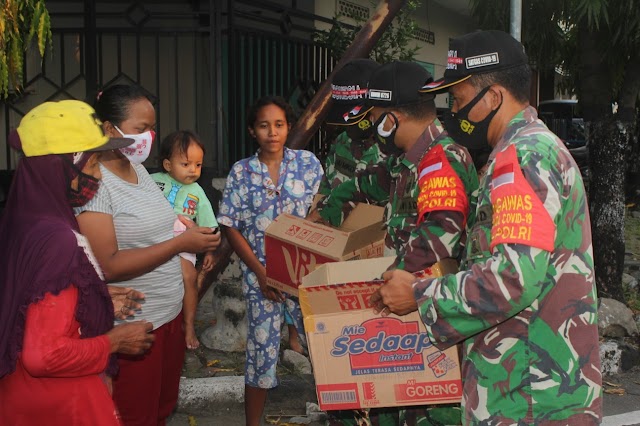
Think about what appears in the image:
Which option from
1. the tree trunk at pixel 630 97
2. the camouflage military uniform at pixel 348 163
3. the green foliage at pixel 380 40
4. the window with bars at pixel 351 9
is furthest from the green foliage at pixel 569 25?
the camouflage military uniform at pixel 348 163

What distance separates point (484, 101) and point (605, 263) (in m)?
5.40

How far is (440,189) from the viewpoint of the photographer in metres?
2.90

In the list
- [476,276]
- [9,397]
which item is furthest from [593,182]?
[9,397]

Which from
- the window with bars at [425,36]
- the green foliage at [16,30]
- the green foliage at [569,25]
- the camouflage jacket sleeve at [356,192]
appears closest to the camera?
the green foliage at [16,30]

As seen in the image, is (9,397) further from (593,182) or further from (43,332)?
(593,182)

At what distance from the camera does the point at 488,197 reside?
2408 millimetres

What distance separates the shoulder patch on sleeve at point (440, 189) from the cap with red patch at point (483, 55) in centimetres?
42

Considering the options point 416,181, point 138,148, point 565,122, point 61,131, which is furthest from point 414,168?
point 565,122

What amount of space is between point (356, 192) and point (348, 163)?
0.39 metres

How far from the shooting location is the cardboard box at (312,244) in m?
3.57

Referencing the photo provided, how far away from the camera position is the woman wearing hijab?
2322mm

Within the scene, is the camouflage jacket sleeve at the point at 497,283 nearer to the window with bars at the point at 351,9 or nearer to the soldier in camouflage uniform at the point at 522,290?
the soldier in camouflage uniform at the point at 522,290

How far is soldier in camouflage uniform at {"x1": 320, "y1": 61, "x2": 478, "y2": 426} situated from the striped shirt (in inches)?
37.1

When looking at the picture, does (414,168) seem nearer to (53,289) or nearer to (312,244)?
(312,244)
